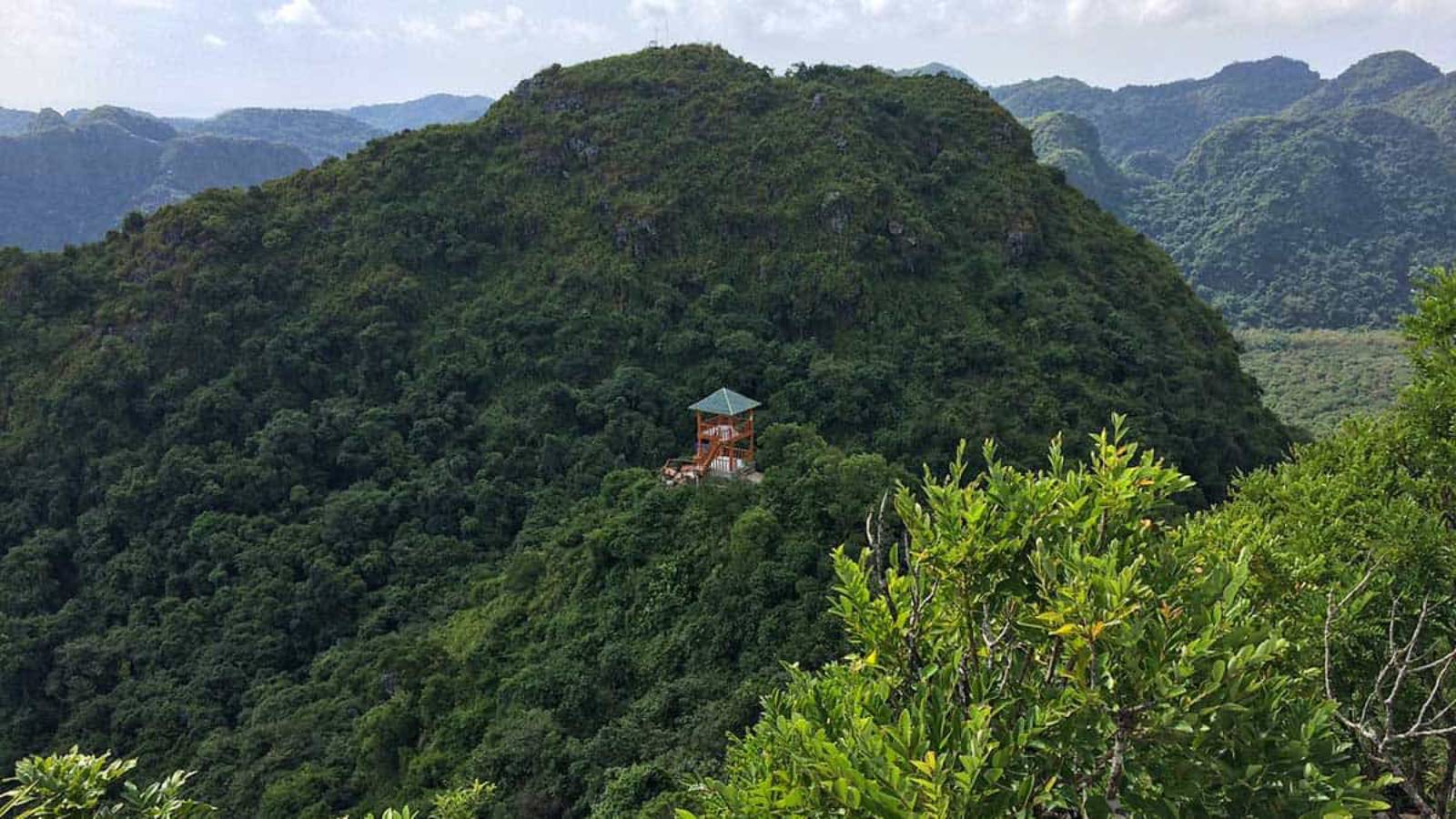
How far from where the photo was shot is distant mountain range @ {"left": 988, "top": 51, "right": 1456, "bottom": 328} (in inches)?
2975

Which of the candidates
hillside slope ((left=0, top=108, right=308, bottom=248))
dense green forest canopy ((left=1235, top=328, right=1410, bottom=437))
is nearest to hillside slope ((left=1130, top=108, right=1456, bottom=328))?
dense green forest canopy ((left=1235, top=328, right=1410, bottom=437))

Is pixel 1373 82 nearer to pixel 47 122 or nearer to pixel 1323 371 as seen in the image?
pixel 1323 371

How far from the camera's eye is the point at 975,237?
31297mm

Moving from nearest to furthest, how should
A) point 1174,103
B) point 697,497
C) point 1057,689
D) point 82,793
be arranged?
point 1057,689 → point 82,793 → point 697,497 → point 1174,103

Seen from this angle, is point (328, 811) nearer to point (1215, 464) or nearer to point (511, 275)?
point (511, 275)

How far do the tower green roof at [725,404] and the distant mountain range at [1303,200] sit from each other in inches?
2383

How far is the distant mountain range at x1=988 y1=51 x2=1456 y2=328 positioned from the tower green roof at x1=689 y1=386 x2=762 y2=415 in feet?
199

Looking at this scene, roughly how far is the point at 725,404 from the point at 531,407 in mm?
10324

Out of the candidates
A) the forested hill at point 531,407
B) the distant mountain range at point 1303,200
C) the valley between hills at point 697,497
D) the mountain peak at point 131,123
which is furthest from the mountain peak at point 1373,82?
the mountain peak at point 131,123

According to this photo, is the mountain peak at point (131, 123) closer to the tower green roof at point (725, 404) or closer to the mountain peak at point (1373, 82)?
the tower green roof at point (725, 404)

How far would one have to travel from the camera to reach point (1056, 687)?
4137 millimetres

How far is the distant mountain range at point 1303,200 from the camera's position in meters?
75.6

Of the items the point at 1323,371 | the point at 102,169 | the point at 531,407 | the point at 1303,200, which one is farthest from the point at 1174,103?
the point at 102,169

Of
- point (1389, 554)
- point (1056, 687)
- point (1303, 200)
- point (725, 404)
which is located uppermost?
point (1303, 200)
